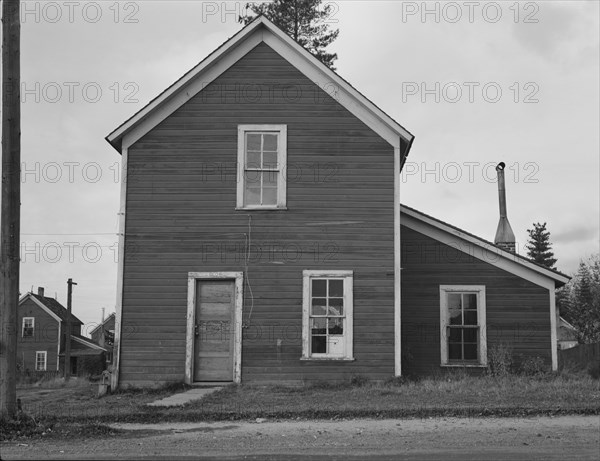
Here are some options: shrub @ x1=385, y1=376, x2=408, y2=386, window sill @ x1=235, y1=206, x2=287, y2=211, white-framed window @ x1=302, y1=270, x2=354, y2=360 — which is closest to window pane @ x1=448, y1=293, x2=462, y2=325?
shrub @ x1=385, y1=376, x2=408, y2=386

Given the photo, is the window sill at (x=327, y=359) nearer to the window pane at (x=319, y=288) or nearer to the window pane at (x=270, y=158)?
the window pane at (x=319, y=288)

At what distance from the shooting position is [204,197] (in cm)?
1766

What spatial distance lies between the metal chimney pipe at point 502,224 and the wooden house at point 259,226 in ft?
26.6

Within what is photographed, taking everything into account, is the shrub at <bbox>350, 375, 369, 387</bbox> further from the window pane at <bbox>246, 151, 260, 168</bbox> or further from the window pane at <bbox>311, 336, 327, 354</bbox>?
the window pane at <bbox>246, 151, 260, 168</bbox>

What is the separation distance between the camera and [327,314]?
17422 mm

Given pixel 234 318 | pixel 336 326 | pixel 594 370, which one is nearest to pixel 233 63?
pixel 234 318

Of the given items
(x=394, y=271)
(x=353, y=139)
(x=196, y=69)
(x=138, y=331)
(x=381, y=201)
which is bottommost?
(x=138, y=331)

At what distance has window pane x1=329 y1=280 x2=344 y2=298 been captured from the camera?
1745 centimetres

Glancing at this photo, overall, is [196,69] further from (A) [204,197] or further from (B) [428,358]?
(B) [428,358]

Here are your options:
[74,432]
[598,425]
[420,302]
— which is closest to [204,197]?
[420,302]

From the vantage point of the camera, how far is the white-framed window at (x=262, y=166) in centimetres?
1770

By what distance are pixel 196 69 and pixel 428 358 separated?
881 cm

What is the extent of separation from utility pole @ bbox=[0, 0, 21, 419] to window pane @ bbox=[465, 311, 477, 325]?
1132cm

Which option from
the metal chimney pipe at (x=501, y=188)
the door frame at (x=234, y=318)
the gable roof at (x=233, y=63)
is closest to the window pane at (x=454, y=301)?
the gable roof at (x=233, y=63)
